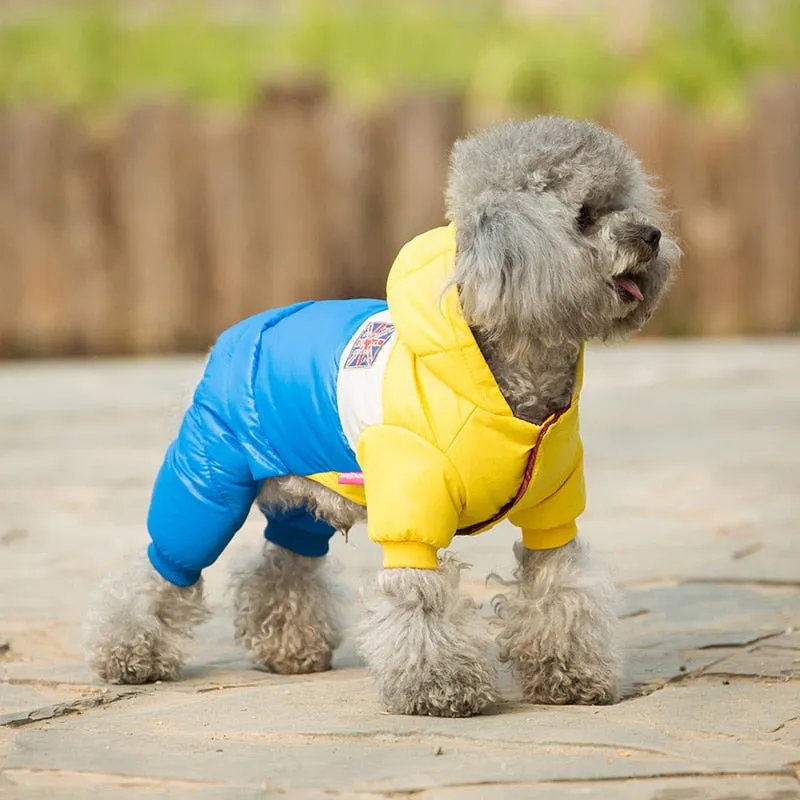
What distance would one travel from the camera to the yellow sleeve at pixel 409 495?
4145 mm

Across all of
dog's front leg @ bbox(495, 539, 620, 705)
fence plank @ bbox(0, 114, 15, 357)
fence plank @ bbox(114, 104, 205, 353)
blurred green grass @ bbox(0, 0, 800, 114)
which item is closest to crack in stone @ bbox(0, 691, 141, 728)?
dog's front leg @ bbox(495, 539, 620, 705)

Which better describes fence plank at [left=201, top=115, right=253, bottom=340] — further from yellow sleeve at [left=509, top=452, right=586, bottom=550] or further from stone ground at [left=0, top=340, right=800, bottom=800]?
yellow sleeve at [left=509, top=452, right=586, bottom=550]

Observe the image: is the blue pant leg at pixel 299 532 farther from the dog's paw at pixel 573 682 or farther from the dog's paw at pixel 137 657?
the dog's paw at pixel 573 682

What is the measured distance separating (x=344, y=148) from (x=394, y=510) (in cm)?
894

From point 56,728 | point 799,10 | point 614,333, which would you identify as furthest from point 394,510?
point 799,10

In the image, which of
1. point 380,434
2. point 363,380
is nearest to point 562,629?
point 380,434

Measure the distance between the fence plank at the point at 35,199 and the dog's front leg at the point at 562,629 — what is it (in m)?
8.78

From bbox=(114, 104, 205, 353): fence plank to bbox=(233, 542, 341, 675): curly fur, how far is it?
7853 mm

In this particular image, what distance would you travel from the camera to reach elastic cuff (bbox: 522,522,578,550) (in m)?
4.54

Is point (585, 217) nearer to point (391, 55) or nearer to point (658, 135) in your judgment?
point (658, 135)

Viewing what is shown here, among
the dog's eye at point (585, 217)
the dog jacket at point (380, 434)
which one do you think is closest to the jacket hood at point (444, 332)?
the dog jacket at point (380, 434)

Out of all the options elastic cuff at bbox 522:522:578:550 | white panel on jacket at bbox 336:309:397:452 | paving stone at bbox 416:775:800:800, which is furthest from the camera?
elastic cuff at bbox 522:522:578:550

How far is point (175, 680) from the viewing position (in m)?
4.88

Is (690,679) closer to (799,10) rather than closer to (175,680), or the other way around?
(175,680)
